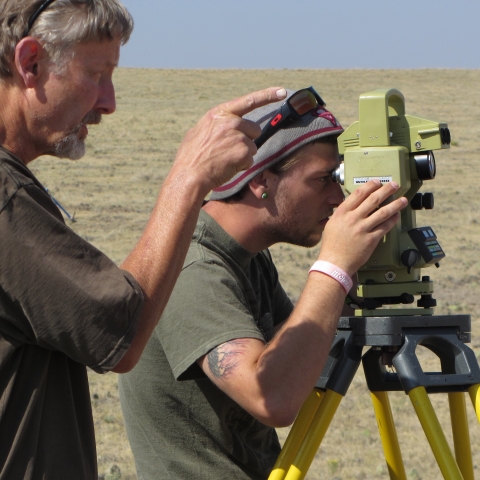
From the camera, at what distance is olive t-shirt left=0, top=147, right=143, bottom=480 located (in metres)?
1.30

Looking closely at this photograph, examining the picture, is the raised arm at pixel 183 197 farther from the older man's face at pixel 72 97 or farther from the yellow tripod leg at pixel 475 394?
the yellow tripod leg at pixel 475 394

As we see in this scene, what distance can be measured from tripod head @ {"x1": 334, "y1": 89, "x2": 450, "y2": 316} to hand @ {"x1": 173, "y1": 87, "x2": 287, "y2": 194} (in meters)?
0.44

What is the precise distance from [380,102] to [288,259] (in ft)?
30.3

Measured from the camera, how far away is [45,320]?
132 centimetres

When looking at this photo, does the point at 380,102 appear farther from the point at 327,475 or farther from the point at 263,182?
the point at 327,475

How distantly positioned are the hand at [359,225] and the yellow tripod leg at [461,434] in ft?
1.66

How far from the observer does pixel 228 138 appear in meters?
1.56

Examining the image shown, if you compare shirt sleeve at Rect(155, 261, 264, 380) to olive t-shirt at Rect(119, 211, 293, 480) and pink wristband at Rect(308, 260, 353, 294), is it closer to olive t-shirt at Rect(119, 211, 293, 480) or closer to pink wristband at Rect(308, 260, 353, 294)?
olive t-shirt at Rect(119, 211, 293, 480)

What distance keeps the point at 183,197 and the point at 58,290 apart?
317 millimetres

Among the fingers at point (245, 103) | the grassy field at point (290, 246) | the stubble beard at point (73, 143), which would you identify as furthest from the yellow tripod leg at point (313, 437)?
the grassy field at point (290, 246)

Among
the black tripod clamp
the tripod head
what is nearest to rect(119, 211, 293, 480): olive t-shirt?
the black tripod clamp

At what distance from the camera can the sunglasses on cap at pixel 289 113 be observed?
7.18 ft

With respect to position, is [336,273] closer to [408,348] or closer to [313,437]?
[408,348]

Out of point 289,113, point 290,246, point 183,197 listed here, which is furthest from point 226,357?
point 290,246
